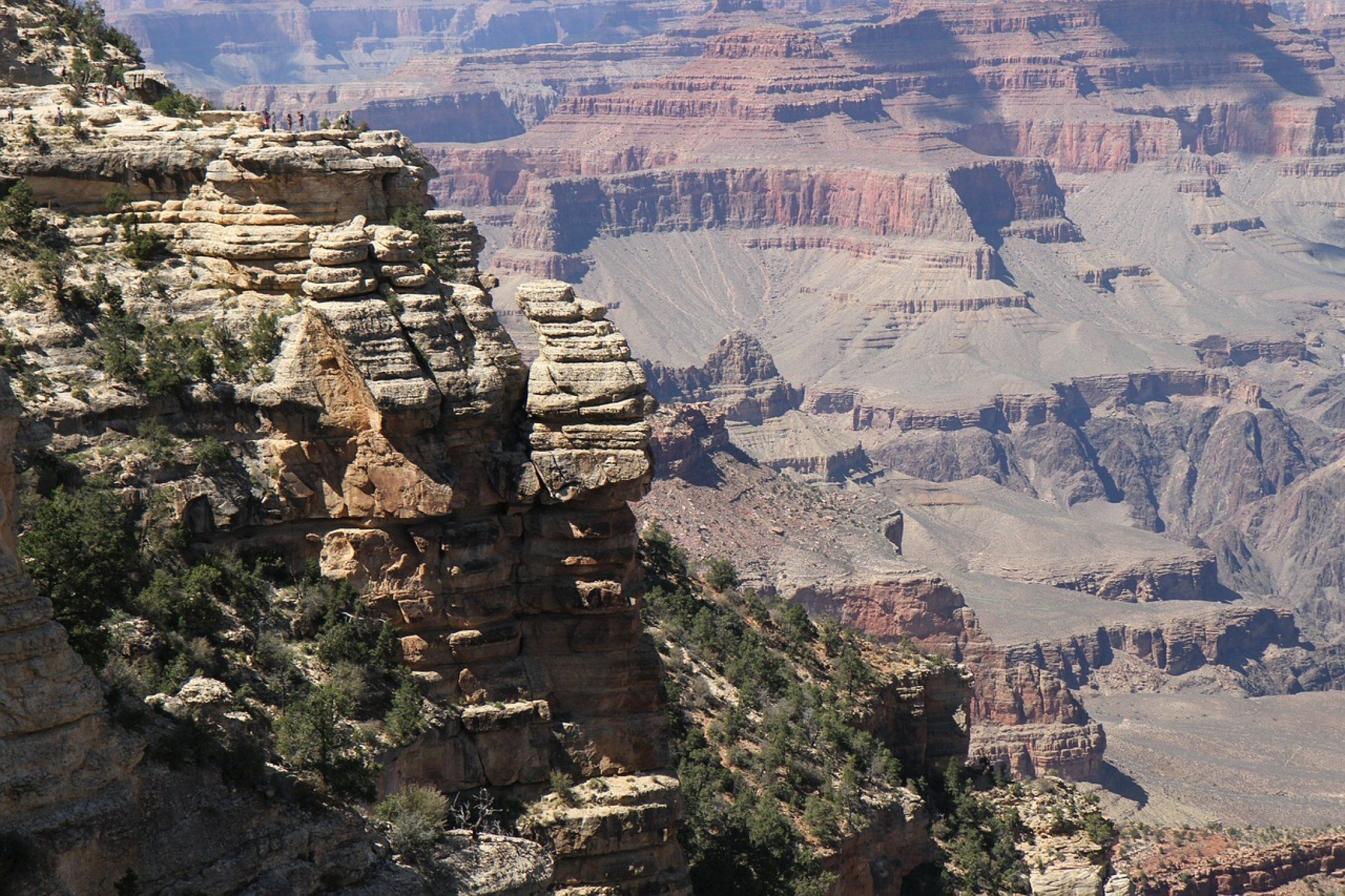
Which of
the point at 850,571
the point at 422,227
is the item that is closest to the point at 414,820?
the point at 422,227

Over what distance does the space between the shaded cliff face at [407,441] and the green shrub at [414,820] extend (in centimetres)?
102

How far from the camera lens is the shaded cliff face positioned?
34.8 metres

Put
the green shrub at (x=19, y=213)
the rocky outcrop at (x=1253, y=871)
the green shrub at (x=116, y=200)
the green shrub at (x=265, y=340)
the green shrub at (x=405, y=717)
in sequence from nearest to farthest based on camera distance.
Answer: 1. the green shrub at (x=405, y=717)
2. the green shrub at (x=265, y=340)
3. the green shrub at (x=19, y=213)
4. the green shrub at (x=116, y=200)
5. the rocky outcrop at (x=1253, y=871)

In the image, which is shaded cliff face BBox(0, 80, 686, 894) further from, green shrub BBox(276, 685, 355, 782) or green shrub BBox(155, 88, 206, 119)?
green shrub BBox(155, 88, 206, 119)

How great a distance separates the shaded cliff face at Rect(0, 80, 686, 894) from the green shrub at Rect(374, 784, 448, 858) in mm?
1024

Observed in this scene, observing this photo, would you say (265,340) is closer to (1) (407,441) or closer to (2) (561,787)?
(1) (407,441)

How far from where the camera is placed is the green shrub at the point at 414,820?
3117cm

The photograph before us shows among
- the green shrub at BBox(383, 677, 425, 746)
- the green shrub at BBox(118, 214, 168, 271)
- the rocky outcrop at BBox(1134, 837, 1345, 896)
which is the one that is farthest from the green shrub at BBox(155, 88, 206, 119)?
the rocky outcrop at BBox(1134, 837, 1345, 896)

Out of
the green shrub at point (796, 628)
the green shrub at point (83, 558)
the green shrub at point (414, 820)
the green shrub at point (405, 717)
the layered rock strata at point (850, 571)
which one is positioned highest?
the green shrub at point (83, 558)

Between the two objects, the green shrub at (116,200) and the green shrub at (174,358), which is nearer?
the green shrub at (174,358)

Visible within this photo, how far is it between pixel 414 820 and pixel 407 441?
669 cm

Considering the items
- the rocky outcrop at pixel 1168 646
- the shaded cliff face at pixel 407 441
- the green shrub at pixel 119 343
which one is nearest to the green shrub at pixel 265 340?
the shaded cliff face at pixel 407 441

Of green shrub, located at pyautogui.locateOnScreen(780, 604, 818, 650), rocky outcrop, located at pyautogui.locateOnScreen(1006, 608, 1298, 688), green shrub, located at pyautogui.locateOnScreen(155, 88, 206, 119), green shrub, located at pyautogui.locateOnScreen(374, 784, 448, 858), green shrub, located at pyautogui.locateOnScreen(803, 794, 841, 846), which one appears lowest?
rocky outcrop, located at pyautogui.locateOnScreen(1006, 608, 1298, 688)

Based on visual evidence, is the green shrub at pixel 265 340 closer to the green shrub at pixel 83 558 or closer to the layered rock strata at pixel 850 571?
the green shrub at pixel 83 558
